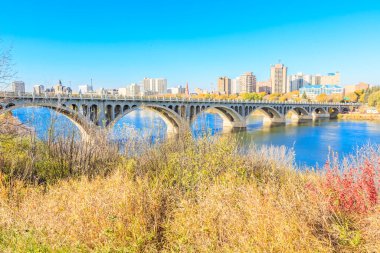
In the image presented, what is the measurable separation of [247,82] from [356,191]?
16525 cm

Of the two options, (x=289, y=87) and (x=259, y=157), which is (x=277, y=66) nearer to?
(x=289, y=87)

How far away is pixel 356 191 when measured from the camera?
4504 millimetres

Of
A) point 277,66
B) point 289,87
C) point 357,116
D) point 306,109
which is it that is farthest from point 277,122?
point 289,87

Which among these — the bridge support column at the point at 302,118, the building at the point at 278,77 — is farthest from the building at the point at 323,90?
the bridge support column at the point at 302,118

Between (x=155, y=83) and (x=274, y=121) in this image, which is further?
(x=155, y=83)

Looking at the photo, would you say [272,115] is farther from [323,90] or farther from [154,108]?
[323,90]

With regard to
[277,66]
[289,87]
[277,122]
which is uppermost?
[277,66]

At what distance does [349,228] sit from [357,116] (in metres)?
70.3

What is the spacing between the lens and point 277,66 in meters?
164

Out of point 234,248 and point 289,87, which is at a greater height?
point 289,87

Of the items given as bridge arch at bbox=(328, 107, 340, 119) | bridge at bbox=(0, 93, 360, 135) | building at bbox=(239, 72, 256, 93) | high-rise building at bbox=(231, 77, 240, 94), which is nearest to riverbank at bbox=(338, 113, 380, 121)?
bridge at bbox=(0, 93, 360, 135)

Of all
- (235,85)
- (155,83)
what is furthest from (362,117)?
(235,85)

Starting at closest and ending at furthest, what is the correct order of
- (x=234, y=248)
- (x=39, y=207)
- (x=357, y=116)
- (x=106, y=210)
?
(x=234, y=248), (x=106, y=210), (x=39, y=207), (x=357, y=116)

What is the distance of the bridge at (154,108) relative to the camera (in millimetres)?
22375
